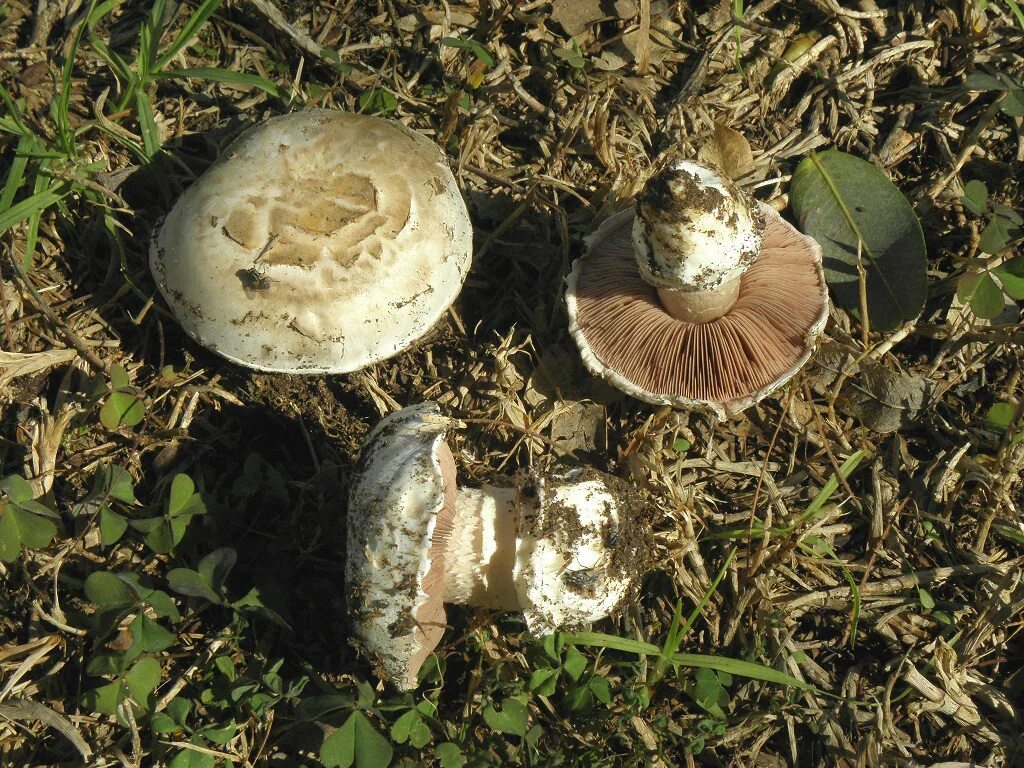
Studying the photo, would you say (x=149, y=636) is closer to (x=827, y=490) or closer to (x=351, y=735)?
(x=351, y=735)

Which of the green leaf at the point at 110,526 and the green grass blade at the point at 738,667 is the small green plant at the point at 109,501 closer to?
the green leaf at the point at 110,526

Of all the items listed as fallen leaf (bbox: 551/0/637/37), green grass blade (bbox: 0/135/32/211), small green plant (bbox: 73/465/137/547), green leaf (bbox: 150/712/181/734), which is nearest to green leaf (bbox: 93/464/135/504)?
small green plant (bbox: 73/465/137/547)

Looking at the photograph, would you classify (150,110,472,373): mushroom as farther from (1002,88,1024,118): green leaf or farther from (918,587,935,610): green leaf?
(1002,88,1024,118): green leaf

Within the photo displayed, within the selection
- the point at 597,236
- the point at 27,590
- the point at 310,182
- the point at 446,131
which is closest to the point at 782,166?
the point at 597,236

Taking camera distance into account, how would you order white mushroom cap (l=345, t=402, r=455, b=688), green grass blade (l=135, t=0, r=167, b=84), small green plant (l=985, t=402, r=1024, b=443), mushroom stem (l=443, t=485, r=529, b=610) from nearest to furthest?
white mushroom cap (l=345, t=402, r=455, b=688)
mushroom stem (l=443, t=485, r=529, b=610)
small green plant (l=985, t=402, r=1024, b=443)
green grass blade (l=135, t=0, r=167, b=84)

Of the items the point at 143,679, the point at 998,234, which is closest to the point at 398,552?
the point at 143,679

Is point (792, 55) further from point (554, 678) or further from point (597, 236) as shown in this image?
point (554, 678)

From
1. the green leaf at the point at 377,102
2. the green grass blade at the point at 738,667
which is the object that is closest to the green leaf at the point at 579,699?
the green grass blade at the point at 738,667
